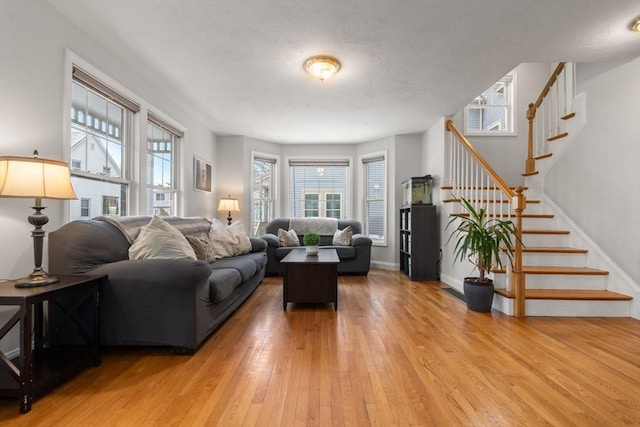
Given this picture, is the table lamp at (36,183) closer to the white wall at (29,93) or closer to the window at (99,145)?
the white wall at (29,93)

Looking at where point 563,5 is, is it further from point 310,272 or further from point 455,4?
point 310,272

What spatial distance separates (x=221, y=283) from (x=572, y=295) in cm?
343

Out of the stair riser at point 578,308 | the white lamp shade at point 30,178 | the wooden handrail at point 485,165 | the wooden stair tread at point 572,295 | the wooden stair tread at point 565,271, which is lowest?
the stair riser at point 578,308

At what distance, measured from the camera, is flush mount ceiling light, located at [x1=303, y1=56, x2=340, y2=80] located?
279cm

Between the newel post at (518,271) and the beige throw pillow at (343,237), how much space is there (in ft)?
8.83

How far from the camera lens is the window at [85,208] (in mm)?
2634

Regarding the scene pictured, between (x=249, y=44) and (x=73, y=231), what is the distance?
201 cm

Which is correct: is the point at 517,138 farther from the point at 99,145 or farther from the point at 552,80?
the point at 99,145

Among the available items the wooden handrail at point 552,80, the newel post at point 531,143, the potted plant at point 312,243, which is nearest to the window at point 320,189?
the potted plant at point 312,243

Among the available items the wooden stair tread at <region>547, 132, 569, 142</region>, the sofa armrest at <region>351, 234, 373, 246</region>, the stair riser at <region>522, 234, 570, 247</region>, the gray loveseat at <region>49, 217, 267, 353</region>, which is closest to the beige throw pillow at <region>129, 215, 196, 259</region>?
the gray loveseat at <region>49, 217, 267, 353</region>

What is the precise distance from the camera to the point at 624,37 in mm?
2506

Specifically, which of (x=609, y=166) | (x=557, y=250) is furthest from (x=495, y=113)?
(x=557, y=250)

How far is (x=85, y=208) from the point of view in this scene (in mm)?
2682

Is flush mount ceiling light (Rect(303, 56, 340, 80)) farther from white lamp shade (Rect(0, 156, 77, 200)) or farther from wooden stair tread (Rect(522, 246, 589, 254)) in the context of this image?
wooden stair tread (Rect(522, 246, 589, 254))
